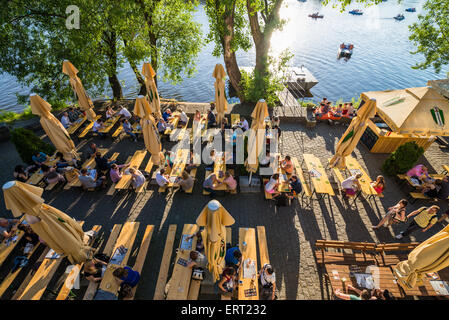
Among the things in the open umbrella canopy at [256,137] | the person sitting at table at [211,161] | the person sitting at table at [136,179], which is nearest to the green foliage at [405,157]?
the open umbrella canopy at [256,137]

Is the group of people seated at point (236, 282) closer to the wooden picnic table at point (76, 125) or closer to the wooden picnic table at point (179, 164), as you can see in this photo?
the wooden picnic table at point (179, 164)

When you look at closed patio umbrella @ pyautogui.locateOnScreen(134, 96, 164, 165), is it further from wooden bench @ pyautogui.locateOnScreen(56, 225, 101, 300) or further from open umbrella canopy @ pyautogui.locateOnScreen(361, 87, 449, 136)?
open umbrella canopy @ pyautogui.locateOnScreen(361, 87, 449, 136)

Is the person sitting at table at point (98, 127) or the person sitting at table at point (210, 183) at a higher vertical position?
the person sitting at table at point (98, 127)

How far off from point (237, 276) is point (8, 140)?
16438 mm

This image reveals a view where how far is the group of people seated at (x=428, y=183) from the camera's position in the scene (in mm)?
9484

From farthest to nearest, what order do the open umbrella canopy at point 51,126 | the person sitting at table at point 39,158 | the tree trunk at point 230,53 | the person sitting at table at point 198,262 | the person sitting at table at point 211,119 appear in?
the person sitting at table at point 211,119
the tree trunk at point 230,53
the person sitting at table at point 39,158
the open umbrella canopy at point 51,126
the person sitting at table at point 198,262

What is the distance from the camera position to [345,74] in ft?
110

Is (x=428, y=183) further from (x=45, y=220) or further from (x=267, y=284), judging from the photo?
(x=45, y=220)

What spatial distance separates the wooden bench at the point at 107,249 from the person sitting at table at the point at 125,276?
92cm

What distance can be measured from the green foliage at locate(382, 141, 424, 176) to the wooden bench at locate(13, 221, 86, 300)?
47.6 feet

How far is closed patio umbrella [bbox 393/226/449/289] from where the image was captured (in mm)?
5387

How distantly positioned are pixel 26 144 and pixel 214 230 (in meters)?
11.1

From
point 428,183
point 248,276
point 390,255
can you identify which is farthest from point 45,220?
point 428,183

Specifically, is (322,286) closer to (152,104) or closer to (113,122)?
(152,104)
